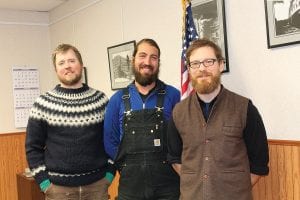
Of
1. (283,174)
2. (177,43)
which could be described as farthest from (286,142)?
(177,43)

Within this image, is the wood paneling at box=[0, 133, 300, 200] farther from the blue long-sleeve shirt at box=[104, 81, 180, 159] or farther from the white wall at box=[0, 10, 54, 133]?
the white wall at box=[0, 10, 54, 133]

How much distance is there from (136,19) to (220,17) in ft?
3.93

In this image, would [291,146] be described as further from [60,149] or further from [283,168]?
[60,149]

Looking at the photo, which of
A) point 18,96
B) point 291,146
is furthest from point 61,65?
point 18,96

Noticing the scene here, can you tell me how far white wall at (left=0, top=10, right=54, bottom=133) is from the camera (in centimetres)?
504

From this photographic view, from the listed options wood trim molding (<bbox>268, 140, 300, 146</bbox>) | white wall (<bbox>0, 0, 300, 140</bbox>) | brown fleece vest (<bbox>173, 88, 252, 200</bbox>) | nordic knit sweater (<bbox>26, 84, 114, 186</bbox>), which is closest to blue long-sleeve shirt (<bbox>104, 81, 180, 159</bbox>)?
nordic knit sweater (<bbox>26, 84, 114, 186</bbox>)

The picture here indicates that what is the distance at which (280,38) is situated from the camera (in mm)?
2289

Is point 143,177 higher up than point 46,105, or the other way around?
point 46,105

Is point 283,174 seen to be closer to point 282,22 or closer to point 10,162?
point 282,22

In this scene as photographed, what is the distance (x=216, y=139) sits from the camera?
189cm

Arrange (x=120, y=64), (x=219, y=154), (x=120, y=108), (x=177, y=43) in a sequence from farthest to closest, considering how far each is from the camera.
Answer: (x=120, y=64)
(x=177, y=43)
(x=120, y=108)
(x=219, y=154)

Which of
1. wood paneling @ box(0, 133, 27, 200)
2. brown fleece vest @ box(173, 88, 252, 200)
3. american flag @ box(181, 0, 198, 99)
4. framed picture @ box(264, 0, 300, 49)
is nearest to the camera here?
brown fleece vest @ box(173, 88, 252, 200)

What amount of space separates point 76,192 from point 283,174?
129 centimetres

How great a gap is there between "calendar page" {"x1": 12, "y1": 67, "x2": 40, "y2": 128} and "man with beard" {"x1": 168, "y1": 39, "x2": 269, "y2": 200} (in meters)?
3.63
